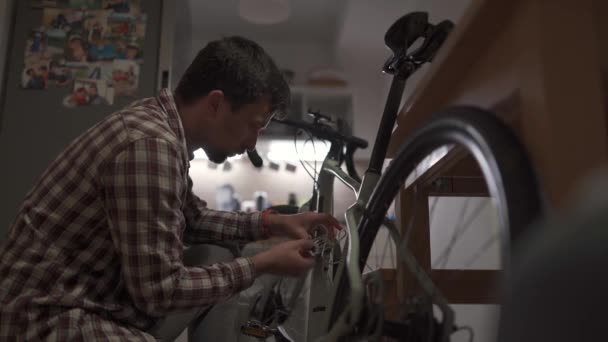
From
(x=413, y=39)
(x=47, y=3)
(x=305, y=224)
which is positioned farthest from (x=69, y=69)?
(x=413, y=39)

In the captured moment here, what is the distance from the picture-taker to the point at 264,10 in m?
2.26

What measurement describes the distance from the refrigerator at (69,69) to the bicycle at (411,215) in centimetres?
106

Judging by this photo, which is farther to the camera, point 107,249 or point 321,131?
point 321,131

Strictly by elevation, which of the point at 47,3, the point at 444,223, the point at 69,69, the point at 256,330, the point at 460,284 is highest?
the point at 47,3

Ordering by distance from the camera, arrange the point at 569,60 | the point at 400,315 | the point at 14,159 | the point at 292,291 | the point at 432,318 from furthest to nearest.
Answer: the point at 14,159 → the point at 292,291 → the point at 400,315 → the point at 432,318 → the point at 569,60

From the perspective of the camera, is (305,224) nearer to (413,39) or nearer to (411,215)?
(411,215)

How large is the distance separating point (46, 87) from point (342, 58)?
158 cm

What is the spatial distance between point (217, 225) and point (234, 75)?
373mm

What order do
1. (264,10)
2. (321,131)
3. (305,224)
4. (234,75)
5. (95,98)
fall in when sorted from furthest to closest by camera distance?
(264,10) → (95,98) → (321,131) → (305,224) → (234,75)

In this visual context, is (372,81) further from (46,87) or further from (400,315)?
(400,315)

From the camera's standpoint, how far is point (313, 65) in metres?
2.96

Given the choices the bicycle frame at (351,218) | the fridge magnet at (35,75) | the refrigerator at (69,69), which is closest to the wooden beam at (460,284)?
the bicycle frame at (351,218)

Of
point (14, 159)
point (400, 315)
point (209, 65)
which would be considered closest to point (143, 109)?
point (209, 65)

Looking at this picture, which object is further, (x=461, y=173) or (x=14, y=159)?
(x=14, y=159)
